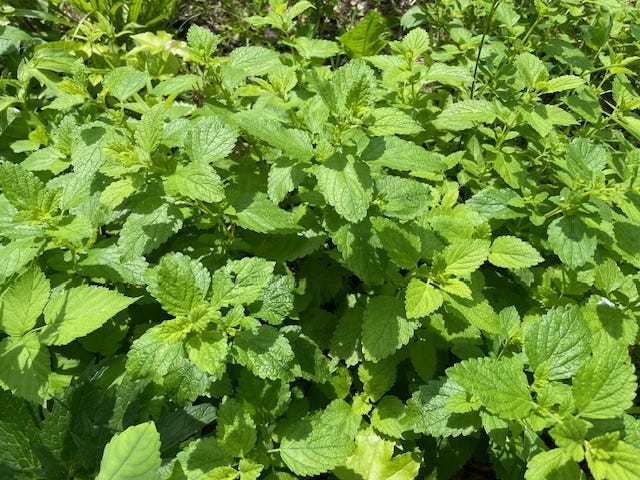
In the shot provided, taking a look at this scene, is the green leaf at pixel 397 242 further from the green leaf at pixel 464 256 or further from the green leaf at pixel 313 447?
the green leaf at pixel 313 447

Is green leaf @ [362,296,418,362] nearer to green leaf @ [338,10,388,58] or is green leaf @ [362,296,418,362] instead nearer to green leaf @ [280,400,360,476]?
green leaf @ [280,400,360,476]

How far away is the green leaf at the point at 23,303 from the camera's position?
73.3 inches

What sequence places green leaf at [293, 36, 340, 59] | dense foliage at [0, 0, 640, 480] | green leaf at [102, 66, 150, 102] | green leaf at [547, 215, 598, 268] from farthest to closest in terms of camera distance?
green leaf at [293, 36, 340, 59], green leaf at [102, 66, 150, 102], green leaf at [547, 215, 598, 268], dense foliage at [0, 0, 640, 480]

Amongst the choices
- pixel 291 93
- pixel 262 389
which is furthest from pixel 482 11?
pixel 262 389

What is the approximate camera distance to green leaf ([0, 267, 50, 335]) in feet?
6.11

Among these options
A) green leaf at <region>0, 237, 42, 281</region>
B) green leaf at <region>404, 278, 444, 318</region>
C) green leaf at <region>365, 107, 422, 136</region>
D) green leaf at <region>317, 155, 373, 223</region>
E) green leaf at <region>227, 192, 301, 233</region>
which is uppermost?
green leaf at <region>365, 107, 422, 136</region>

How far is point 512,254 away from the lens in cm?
203

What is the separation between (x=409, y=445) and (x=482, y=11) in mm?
2920

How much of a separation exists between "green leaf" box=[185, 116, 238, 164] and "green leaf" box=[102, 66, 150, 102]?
16.6 inches

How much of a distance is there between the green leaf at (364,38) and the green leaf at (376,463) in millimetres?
2388

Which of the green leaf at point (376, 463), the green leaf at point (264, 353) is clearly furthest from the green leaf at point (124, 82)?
→ the green leaf at point (376, 463)

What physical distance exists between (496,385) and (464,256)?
0.49 metres

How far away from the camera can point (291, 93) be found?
105 inches

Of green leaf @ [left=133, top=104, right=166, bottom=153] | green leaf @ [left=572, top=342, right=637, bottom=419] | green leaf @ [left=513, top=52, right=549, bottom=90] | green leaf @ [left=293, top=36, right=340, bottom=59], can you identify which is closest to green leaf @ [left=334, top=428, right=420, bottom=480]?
green leaf @ [left=572, top=342, right=637, bottom=419]
